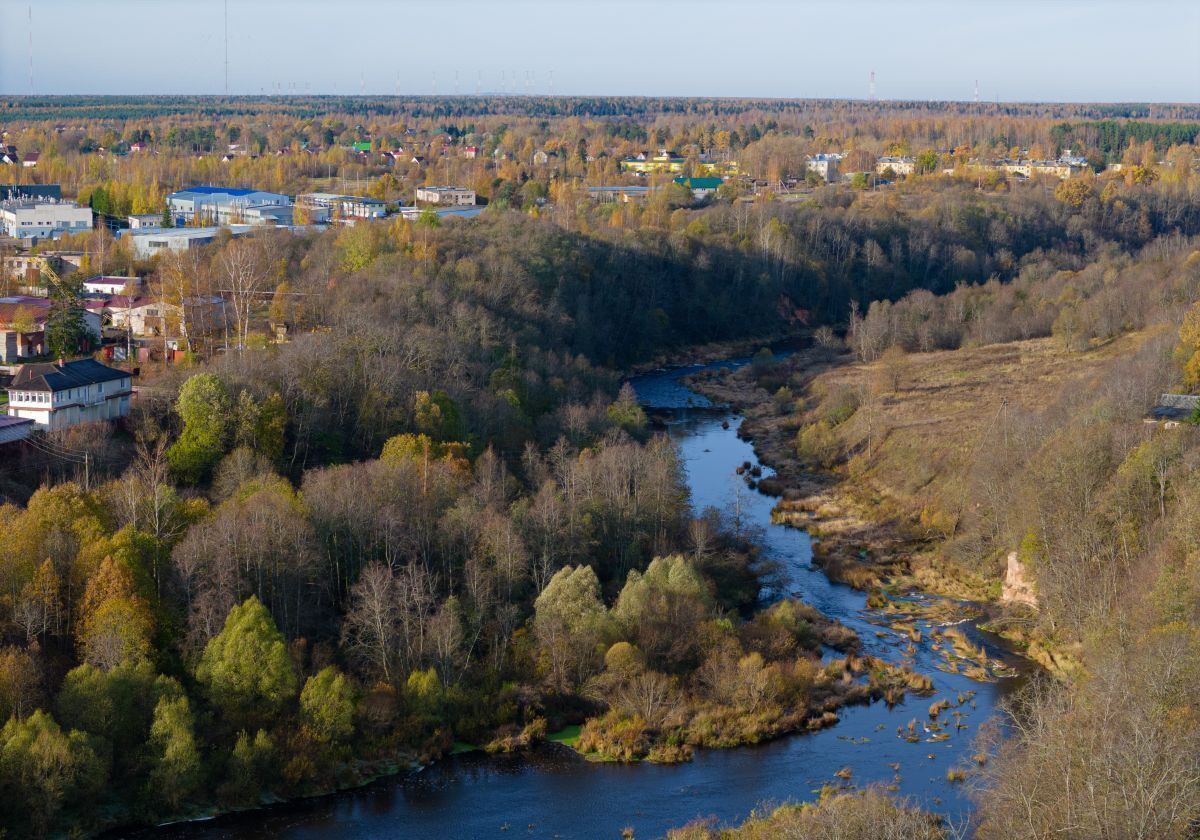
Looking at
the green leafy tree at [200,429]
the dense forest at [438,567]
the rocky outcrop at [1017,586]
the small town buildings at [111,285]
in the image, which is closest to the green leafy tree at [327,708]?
the dense forest at [438,567]

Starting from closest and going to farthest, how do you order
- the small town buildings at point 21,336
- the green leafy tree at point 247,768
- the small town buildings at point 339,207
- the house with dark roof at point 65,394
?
the green leafy tree at point 247,768
the house with dark roof at point 65,394
the small town buildings at point 21,336
the small town buildings at point 339,207

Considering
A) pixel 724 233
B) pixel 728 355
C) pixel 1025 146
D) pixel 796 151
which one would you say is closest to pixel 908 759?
pixel 728 355

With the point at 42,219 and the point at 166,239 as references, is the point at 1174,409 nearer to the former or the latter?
the point at 166,239

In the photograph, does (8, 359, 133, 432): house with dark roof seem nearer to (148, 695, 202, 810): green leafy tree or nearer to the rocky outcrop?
(148, 695, 202, 810): green leafy tree

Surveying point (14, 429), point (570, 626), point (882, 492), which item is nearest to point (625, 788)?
point (570, 626)

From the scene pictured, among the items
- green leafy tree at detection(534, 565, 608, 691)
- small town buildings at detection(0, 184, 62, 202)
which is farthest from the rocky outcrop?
small town buildings at detection(0, 184, 62, 202)

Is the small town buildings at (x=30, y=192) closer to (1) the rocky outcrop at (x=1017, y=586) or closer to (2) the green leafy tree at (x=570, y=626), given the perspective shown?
(2) the green leafy tree at (x=570, y=626)
